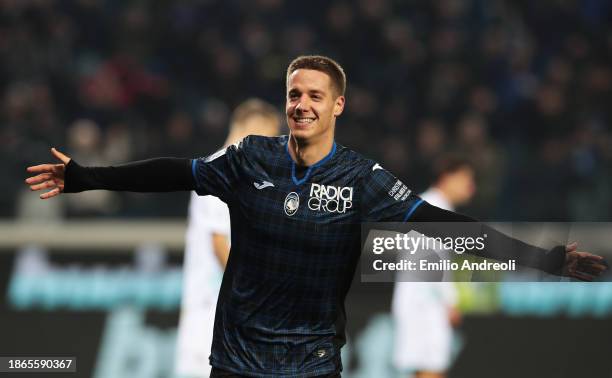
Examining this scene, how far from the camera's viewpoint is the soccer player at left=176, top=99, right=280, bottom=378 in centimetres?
613

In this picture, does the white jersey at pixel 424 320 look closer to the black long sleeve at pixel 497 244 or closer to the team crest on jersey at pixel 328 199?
the black long sleeve at pixel 497 244

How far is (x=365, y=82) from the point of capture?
459 inches

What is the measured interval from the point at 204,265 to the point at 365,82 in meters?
5.75

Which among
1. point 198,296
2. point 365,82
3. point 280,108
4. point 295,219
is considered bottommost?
point 295,219

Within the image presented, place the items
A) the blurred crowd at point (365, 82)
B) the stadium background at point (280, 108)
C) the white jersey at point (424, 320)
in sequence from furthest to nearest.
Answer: the blurred crowd at point (365, 82) → the stadium background at point (280, 108) → the white jersey at point (424, 320)

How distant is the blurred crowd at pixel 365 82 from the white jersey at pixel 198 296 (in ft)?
9.90

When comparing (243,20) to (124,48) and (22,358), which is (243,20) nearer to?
(124,48)

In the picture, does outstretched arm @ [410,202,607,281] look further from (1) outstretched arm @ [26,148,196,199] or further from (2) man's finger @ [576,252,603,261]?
(1) outstretched arm @ [26,148,196,199]

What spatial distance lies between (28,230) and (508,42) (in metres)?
6.49

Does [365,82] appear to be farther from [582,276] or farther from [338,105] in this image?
[582,276]

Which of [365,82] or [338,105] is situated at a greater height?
[365,82]

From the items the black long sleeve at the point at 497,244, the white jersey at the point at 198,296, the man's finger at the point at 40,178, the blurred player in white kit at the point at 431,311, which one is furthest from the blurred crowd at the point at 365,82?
A: the black long sleeve at the point at 497,244

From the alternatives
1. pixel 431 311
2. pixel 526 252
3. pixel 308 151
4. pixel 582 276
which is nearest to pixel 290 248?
pixel 308 151

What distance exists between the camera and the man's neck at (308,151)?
3910mm
